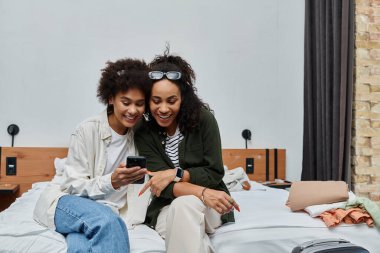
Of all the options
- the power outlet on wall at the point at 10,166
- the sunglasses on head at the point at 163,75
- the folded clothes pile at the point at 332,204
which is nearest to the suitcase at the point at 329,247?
the folded clothes pile at the point at 332,204

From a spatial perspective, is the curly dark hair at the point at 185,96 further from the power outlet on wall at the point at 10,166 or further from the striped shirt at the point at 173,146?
the power outlet on wall at the point at 10,166

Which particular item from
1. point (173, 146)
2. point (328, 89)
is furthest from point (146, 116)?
point (328, 89)

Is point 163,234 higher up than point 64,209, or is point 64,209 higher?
point 64,209

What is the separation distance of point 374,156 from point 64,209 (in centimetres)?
176

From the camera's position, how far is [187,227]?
4.22ft

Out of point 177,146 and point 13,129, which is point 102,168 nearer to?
point 177,146

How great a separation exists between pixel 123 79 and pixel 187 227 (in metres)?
0.63

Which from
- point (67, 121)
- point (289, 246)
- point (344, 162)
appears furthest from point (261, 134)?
point (289, 246)

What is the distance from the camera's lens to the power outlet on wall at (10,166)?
105 inches

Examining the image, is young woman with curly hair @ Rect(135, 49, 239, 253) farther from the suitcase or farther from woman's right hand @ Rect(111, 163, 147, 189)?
the suitcase

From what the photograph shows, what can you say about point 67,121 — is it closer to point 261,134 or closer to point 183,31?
point 183,31

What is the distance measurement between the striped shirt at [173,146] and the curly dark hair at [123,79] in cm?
21

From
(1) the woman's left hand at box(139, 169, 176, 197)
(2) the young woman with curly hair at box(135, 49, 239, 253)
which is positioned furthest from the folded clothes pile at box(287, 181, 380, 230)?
(1) the woman's left hand at box(139, 169, 176, 197)

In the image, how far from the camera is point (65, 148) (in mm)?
2768
